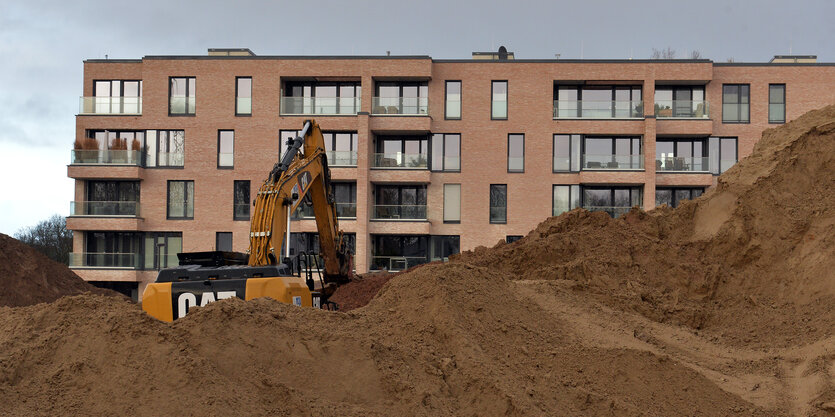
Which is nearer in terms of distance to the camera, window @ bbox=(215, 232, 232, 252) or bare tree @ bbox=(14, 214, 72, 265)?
window @ bbox=(215, 232, 232, 252)

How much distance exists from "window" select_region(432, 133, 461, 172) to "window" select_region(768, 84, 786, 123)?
58.5ft

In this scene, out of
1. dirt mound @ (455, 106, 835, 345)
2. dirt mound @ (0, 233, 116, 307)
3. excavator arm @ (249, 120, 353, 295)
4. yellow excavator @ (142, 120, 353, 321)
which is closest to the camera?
yellow excavator @ (142, 120, 353, 321)

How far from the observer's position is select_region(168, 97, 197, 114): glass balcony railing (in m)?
43.2

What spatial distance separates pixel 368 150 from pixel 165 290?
28.0 metres

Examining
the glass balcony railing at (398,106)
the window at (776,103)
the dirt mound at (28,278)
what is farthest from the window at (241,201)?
the window at (776,103)

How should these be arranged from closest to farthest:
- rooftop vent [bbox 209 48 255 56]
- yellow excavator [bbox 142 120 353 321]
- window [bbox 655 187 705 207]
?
1. yellow excavator [bbox 142 120 353 321]
2. window [bbox 655 187 705 207]
3. rooftop vent [bbox 209 48 255 56]

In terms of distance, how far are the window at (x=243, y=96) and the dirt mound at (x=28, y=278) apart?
1652cm

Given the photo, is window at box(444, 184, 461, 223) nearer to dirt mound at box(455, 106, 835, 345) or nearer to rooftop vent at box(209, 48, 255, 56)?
rooftop vent at box(209, 48, 255, 56)

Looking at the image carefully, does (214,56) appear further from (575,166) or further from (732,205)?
(732,205)

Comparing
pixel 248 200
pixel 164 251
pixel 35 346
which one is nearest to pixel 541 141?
pixel 248 200

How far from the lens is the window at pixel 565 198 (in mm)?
42156

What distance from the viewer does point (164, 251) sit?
4244 cm

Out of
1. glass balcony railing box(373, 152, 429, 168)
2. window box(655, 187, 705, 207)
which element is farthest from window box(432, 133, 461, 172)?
window box(655, 187, 705, 207)

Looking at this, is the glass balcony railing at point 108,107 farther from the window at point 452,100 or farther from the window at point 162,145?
the window at point 452,100
